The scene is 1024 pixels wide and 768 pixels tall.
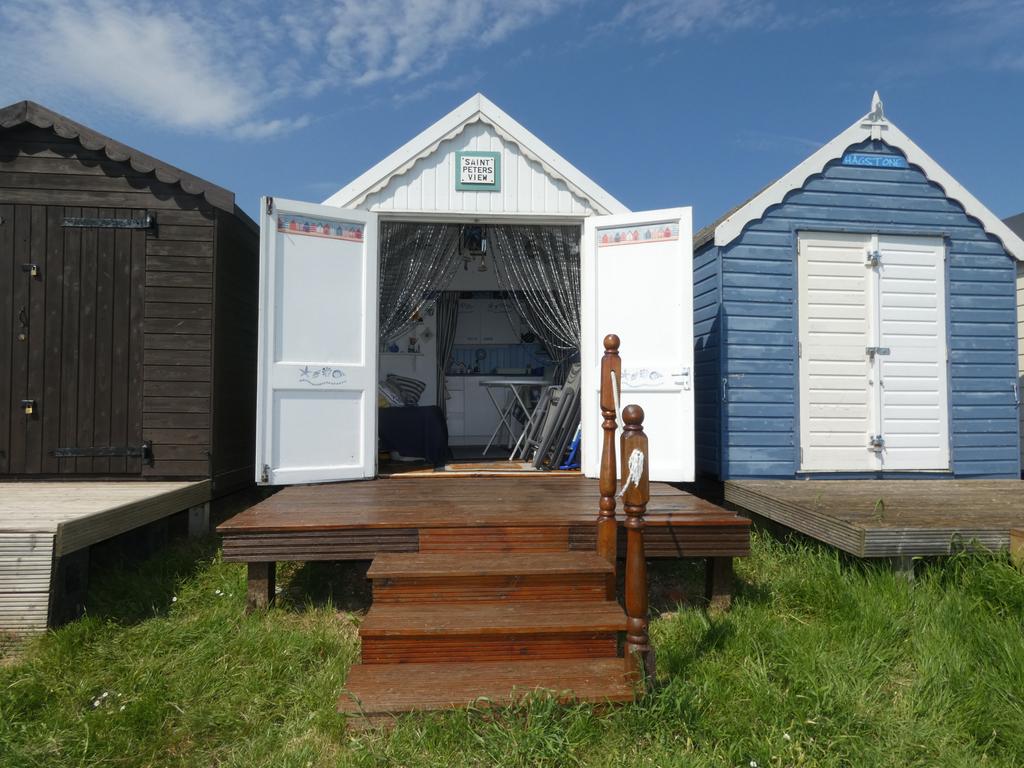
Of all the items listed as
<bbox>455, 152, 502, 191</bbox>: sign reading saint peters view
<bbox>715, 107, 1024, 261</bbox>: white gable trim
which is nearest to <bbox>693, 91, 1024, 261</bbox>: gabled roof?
<bbox>715, 107, 1024, 261</bbox>: white gable trim

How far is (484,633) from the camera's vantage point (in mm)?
2416

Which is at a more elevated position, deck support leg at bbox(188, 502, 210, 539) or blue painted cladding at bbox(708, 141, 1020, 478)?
blue painted cladding at bbox(708, 141, 1020, 478)

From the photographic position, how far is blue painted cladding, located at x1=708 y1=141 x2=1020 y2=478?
5.00 m

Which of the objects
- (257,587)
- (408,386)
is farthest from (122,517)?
(408,386)

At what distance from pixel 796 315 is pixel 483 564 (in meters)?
3.53

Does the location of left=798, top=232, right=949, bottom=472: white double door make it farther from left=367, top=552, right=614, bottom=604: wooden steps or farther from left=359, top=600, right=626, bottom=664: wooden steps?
left=359, top=600, right=626, bottom=664: wooden steps

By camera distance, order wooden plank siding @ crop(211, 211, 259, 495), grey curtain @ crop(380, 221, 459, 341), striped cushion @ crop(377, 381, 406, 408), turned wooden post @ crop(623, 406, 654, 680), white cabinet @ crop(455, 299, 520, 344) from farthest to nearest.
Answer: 1. white cabinet @ crop(455, 299, 520, 344)
2. striped cushion @ crop(377, 381, 406, 408)
3. grey curtain @ crop(380, 221, 459, 341)
4. wooden plank siding @ crop(211, 211, 259, 495)
5. turned wooden post @ crop(623, 406, 654, 680)

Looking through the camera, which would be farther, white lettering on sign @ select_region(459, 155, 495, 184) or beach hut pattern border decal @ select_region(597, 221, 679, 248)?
white lettering on sign @ select_region(459, 155, 495, 184)

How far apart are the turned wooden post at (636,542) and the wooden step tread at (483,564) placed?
1.31 feet

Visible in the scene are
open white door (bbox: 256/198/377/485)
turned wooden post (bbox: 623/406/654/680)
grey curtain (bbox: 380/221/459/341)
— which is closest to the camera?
turned wooden post (bbox: 623/406/654/680)

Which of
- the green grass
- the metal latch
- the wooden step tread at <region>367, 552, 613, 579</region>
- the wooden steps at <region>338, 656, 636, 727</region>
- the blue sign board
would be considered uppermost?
the blue sign board

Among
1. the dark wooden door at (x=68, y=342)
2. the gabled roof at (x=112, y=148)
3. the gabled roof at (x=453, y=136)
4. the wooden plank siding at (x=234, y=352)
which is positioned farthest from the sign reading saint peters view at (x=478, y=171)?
the dark wooden door at (x=68, y=342)

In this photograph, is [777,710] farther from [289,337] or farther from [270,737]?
[289,337]

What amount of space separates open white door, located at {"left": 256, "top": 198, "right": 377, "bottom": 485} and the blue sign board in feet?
12.5
